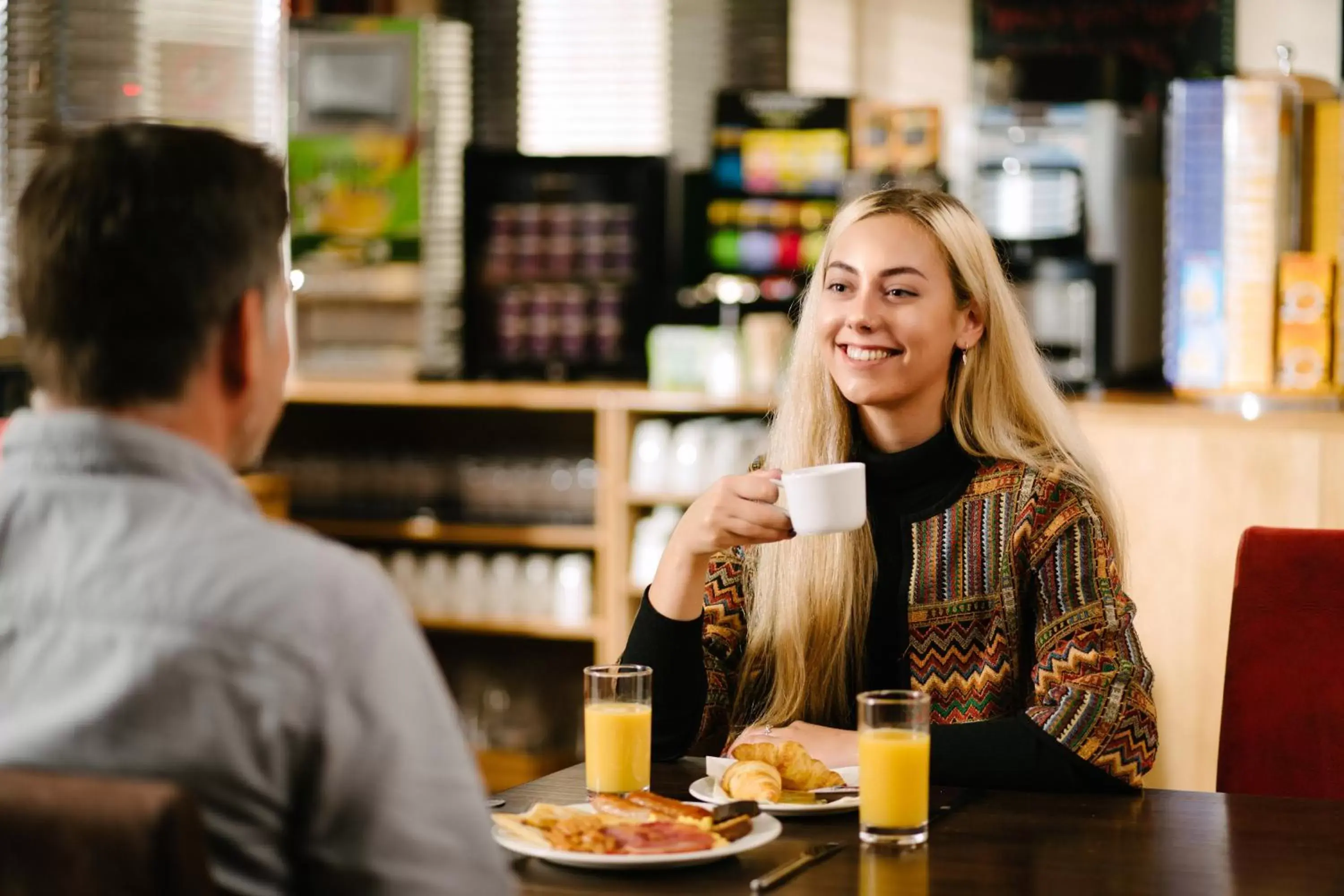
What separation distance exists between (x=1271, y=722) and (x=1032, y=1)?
11.7 ft

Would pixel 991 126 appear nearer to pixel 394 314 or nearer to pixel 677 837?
pixel 394 314

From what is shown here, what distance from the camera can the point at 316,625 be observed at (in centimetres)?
93

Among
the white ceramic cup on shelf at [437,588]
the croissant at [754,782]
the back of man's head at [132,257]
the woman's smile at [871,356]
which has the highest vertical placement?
the back of man's head at [132,257]

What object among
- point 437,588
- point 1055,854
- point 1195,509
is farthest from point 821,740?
point 437,588

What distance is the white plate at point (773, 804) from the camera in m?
1.62

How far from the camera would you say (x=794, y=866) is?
1449 millimetres

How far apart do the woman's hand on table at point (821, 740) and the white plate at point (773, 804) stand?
0.8 inches

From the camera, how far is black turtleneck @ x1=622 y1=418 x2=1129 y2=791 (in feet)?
6.01

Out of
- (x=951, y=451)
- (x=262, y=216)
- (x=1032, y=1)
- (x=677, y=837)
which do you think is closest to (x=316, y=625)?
(x=262, y=216)

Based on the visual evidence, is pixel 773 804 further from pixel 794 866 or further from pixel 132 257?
pixel 132 257

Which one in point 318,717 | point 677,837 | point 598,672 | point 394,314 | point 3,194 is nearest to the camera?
point 318,717

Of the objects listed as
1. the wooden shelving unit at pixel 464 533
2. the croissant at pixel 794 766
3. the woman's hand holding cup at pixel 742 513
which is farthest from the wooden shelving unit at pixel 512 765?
the croissant at pixel 794 766

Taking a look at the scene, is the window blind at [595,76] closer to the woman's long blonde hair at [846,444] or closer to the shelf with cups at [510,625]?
the shelf with cups at [510,625]

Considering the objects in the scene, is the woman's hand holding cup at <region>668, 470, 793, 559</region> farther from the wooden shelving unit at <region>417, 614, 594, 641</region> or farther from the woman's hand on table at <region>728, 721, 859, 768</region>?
the wooden shelving unit at <region>417, 614, 594, 641</region>
